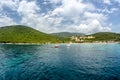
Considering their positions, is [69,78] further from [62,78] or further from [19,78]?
[19,78]

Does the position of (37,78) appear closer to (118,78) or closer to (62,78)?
(62,78)

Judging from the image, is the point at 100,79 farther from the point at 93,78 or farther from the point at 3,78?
the point at 3,78

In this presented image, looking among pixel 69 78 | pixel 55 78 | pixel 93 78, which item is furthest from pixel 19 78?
pixel 93 78

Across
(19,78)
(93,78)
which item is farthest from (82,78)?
(19,78)

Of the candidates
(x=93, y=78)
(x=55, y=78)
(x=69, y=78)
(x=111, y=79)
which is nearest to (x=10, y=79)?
(x=55, y=78)

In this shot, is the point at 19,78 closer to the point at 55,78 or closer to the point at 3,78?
the point at 3,78

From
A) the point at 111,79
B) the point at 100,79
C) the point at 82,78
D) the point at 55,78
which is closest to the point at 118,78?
the point at 111,79
